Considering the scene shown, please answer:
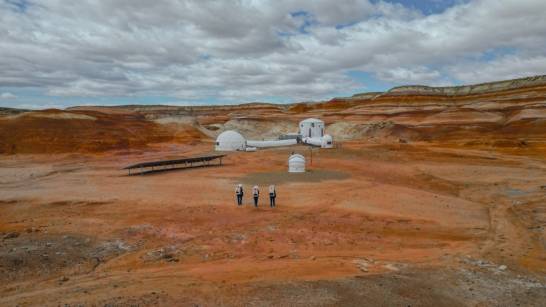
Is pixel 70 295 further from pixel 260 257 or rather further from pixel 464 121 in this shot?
pixel 464 121

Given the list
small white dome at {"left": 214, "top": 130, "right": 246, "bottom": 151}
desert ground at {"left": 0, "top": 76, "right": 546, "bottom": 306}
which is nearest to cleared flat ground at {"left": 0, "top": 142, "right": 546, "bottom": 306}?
desert ground at {"left": 0, "top": 76, "right": 546, "bottom": 306}

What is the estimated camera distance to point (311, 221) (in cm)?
1805

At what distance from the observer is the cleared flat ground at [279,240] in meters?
9.88

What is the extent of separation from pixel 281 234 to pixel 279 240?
75 cm

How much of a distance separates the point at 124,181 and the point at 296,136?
37.2 meters

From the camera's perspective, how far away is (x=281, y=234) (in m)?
16.1

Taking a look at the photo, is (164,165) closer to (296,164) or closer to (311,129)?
(296,164)

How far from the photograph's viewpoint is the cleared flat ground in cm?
988

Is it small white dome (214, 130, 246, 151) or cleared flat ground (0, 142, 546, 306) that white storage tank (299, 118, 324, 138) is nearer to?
small white dome (214, 130, 246, 151)

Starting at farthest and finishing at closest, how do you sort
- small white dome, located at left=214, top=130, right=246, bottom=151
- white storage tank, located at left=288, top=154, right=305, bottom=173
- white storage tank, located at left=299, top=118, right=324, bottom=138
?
1. white storage tank, located at left=299, top=118, right=324, bottom=138
2. small white dome, located at left=214, top=130, right=246, bottom=151
3. white storage tank, located at left=288, top=154, right=305, bottom=173

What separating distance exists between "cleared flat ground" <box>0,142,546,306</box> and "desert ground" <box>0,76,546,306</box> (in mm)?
69

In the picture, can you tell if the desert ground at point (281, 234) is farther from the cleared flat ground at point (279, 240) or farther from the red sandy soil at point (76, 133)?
the red sandy soil at point (76, 133)

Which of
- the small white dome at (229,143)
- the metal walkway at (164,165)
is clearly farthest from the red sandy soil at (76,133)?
the metal walkway at (164,165)

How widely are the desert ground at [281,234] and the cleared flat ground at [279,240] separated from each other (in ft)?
0.23
